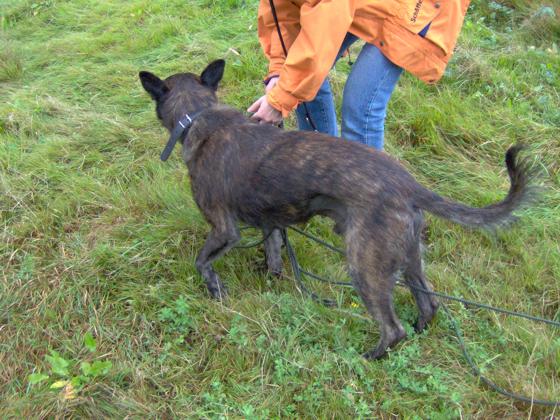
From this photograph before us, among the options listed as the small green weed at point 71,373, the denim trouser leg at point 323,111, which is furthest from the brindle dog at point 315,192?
the small green weed at point 71,373

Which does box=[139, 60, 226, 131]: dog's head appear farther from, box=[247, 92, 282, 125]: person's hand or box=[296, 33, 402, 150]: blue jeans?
box=[296, 33, 402, 150]: blue jeans

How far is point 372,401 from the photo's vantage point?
8.45ft

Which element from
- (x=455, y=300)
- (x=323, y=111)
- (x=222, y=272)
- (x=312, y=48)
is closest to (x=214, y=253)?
(x=222, y=272)

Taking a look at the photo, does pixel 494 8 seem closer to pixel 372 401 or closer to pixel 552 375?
pixel 552 375

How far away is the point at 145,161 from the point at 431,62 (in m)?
2.48

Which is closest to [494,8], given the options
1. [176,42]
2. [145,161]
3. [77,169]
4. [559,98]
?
[559,98]

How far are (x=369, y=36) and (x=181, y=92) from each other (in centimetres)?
122

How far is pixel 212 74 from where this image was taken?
3297 millimetres

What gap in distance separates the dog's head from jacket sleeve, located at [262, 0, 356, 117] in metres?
0.59

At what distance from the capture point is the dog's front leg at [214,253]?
302cm

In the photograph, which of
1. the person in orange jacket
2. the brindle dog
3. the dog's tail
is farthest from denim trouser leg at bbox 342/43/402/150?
the dog's tail

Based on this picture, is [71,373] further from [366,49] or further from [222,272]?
[366,49]

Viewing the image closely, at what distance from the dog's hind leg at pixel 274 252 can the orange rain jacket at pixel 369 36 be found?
889 mm

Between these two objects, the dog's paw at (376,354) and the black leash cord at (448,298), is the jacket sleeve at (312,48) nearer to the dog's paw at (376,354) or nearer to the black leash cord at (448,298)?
the black leash cord at (448,298)
